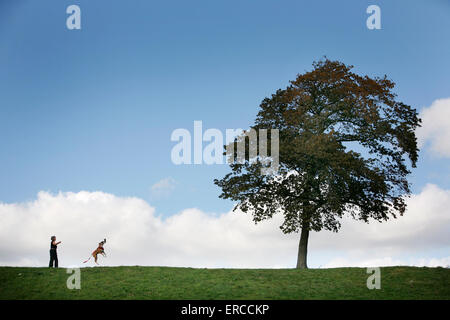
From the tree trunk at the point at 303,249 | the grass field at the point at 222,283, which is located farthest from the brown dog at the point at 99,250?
the tree trunk at the point at 303,249

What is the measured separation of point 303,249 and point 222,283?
10.0 m

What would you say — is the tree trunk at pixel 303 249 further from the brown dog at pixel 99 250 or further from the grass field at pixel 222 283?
the brown dog at pixel 99 250

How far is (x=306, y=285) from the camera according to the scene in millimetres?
22953

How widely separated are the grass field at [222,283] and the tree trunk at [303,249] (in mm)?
3759

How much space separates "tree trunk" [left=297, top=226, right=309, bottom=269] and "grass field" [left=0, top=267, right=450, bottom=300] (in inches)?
148

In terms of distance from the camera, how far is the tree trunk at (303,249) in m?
30.5

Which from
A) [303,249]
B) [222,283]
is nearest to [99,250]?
[222,283]

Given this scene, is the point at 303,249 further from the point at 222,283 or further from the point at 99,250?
the point at 99,250

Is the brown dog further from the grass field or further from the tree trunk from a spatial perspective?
the tree trunk

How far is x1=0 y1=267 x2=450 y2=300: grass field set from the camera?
2120 cm

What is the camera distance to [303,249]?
31.1 metres
